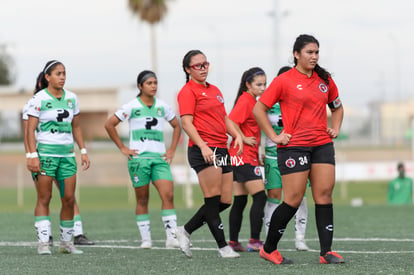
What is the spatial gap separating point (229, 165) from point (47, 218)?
2.29 m

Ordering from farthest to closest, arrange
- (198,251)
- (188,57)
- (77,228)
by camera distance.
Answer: (77,228) < (198,251) < (188,57)

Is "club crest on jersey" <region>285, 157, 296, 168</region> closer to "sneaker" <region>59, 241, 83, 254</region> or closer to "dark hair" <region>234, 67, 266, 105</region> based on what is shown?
"dark hair" <region>234, 67, 266, 105</region>

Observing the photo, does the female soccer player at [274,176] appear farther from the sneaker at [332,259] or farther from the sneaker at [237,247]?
the sneaker at [332,259]

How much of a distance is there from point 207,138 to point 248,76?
160 centimetres

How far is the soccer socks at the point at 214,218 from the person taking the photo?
908cm

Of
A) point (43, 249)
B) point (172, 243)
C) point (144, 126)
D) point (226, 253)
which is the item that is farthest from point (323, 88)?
point (43, 249)

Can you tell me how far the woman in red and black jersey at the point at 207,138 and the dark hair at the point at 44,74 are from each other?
166 centimetres

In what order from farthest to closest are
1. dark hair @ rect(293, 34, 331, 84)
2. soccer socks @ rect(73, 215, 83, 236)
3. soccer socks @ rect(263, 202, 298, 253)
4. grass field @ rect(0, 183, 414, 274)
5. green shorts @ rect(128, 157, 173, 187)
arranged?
soccer socks @ rect(73, 215, 83, 236), green shorts @ rect(128, 157, 173, 187), soccer socks @ rect(263, 202, 298, 253), dark hair @ rect(293, 34, 331, 84), grass field @ rect(0, 183, 414, 274)

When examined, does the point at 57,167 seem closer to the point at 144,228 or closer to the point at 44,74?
the point at 44,74

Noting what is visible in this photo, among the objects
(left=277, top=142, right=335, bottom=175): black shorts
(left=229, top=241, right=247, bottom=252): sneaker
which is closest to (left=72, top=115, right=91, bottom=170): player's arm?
(left=229, top=241, right=247, bottom=252): sneaker

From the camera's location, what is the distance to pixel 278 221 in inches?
328

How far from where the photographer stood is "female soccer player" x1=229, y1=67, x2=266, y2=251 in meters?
10.2

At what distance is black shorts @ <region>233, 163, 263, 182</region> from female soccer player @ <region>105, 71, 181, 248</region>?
36.8 inches

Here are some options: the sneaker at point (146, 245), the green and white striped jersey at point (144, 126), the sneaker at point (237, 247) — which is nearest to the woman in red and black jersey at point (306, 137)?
the sneaker at point (237, 247)
